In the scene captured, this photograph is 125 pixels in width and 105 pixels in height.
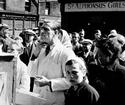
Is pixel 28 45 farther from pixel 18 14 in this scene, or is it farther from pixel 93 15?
pixel 18 14

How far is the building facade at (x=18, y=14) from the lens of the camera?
29573 mm

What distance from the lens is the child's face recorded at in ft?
10.4

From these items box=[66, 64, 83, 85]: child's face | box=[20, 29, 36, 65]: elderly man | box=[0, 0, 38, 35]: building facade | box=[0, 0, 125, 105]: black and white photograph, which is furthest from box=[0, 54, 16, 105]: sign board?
box=[0, 0, 38, 35]: building facade

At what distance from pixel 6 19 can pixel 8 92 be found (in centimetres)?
2686

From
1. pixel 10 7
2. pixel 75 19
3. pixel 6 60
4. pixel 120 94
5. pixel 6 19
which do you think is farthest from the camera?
pixel 10 7

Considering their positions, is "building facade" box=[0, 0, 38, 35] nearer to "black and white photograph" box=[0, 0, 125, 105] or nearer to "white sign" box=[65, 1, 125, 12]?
"white sign" box=[65, 1, 125, 12]

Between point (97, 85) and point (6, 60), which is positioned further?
point (97, 85)

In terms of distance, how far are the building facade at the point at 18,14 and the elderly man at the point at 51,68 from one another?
2495 centimetres

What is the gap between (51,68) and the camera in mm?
3740

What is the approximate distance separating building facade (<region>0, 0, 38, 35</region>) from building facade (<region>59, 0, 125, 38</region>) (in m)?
11.0

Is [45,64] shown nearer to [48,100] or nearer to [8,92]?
[48,100]

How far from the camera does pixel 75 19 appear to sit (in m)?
18.3

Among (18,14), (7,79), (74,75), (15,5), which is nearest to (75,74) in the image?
(74,75)

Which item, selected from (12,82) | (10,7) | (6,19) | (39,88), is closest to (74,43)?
(39,88)
